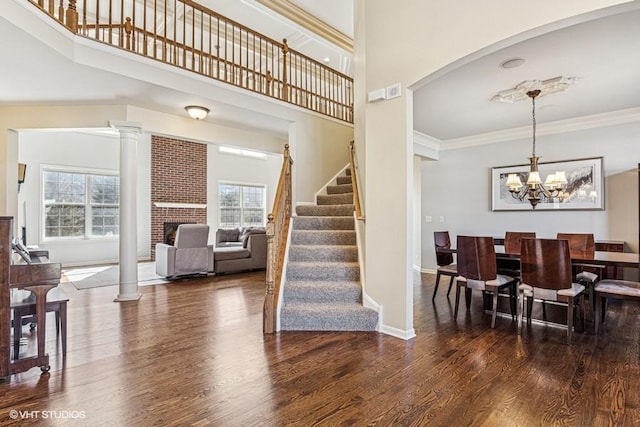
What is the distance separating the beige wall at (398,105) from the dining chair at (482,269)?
99 cm

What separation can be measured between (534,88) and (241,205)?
27.9ft

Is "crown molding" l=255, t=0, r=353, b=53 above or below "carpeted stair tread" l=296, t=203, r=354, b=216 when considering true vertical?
above

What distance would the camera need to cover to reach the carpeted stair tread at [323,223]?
470 centimetres

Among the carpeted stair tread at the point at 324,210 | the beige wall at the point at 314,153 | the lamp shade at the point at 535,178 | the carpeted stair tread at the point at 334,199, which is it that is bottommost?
the carpeted stair tread at the point at 324,210

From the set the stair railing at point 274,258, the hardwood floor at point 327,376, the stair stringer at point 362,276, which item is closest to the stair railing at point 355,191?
the stair stringer at point 362,276

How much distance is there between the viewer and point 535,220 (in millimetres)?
5582

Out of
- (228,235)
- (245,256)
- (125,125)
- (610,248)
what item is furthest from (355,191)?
(228,235)

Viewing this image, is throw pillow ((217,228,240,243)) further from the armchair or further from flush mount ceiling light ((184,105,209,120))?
flush mount ceiling light ((184,105,209,120))

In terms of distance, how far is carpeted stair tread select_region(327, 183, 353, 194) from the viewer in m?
5.68

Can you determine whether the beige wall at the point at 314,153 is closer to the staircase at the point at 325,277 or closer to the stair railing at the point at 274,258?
the staircase at the point at 325,277

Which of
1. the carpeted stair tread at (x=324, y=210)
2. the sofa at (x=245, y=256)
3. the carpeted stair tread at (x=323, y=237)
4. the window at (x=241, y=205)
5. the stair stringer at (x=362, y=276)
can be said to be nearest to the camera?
the stair stringer at (x=362, y=276)

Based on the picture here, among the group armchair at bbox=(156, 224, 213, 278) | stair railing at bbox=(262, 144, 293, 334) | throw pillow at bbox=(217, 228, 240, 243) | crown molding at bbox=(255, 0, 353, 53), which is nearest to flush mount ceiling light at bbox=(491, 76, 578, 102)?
stair railing at bbox=(262, 144, 293, 334)

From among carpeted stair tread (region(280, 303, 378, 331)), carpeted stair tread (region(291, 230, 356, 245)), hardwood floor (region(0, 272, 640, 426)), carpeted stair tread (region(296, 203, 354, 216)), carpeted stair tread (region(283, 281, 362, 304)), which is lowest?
hardwood floor (region(0, 272, 640, 426))

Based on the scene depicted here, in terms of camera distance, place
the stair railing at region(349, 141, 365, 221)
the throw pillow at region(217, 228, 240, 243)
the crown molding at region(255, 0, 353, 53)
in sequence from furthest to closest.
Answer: the throw pillow at region(217, 228, 240, 243)
the crown molding at region(255, 0, 353, 53)
the stair railing at region(349, 141, 365, 221)
